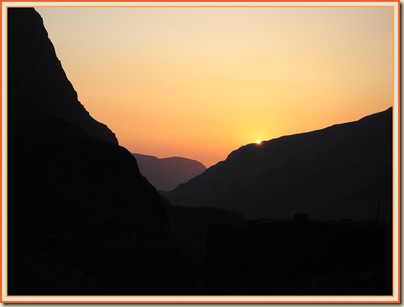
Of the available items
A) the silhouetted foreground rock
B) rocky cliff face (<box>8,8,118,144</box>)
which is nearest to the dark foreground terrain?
the silhouetted foreground rock

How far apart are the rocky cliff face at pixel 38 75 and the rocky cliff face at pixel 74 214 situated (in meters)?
0.25

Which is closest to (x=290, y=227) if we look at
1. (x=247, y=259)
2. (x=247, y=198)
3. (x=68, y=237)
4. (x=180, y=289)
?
(x=247, y=259)

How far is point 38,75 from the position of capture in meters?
56.8

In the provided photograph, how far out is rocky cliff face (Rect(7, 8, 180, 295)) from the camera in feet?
87.9

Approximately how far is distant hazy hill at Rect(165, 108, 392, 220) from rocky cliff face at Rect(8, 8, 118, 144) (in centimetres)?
3451

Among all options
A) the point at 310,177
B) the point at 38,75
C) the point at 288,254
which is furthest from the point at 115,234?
the point at 310,177

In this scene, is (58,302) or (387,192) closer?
(58,302)

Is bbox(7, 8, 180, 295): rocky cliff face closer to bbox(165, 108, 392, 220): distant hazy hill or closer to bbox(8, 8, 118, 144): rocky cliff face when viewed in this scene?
bbox(8, 8, 118, 144): rocky cliff face

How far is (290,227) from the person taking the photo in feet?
74.7

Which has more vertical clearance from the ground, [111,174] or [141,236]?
[111,174]

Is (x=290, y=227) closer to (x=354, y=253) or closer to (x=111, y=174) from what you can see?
(x=354, y=253)

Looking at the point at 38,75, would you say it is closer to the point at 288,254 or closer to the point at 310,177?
the point at 288,254

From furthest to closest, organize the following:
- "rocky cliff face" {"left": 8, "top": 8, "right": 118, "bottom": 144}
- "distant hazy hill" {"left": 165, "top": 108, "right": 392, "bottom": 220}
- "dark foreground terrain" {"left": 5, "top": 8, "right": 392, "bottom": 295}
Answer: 1. "distant hazy hill" {"left": 165, "top": 108, "right": 392, "bottom": 220}
2. "rocky cliff face" {"left": 8, "top": 8, "right": 118, "bottom": 144}
3. "dark foreground terrain" {"left": 5, "top": 8, "right": 392, "bottom": 295}

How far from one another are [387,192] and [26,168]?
63.1m
